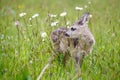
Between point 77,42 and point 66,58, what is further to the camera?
point 66,58

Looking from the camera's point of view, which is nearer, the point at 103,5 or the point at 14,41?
the point at 14,41

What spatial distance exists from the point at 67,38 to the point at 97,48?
1.10 meters

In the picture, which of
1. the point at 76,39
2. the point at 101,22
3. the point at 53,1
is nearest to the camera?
the point at 76,39

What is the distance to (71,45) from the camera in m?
4.13

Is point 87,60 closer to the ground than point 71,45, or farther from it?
closer to the ground

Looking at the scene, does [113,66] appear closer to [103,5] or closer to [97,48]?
[97,48]

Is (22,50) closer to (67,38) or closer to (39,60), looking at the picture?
(39,60)

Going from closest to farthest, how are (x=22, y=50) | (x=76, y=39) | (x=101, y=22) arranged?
(x=76, y=39), (x=22, y=50), (x=101, y=22)

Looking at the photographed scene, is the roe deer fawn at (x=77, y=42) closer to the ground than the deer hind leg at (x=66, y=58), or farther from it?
farther from it

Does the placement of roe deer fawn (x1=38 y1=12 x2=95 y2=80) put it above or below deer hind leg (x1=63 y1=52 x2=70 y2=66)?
above

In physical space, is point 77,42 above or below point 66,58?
above

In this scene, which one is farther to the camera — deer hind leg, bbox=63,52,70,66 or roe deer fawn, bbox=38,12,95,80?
deer hind leg, bbox=63,52,70,66

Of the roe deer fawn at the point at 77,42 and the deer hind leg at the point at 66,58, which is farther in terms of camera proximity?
the deer hind leg at the point at 66,58

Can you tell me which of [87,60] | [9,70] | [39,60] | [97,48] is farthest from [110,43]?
[9,70]
